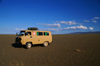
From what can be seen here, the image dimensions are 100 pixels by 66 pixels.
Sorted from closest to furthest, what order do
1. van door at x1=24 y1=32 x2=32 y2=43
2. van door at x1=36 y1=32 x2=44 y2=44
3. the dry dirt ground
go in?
1. the dry dirt ground
2. van door at x1=24 y1=32 x2=32 y2=43
3. van door at x1=36 y1=32 x2=44 y2=44

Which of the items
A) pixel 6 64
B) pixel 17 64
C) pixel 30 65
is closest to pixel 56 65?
pixel 30 65

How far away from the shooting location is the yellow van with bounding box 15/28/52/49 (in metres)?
11.3

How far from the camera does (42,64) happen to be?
6.11 m

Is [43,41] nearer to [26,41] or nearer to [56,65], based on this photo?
[26,41]

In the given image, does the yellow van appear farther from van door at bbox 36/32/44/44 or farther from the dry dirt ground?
the dry dirt ground

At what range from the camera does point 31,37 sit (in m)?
11.8

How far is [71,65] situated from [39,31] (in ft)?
25.7

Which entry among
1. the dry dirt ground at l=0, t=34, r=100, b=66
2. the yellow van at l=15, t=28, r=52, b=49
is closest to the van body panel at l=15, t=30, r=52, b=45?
the yellow van at l=15, t=28, r=52, b=49

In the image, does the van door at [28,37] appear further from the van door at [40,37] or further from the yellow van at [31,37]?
the van door at [40,37]

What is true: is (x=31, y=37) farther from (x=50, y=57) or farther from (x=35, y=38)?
(x=50, y=57)

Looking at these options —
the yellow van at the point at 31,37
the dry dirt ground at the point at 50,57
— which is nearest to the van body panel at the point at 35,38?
the yellow van at the point at 31,37

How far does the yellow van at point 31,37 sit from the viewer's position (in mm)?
11309

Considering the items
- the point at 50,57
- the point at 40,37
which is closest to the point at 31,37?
the point at 40,37

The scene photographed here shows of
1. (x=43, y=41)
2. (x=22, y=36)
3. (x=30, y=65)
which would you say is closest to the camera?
(x=30, y=65)
